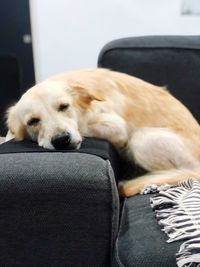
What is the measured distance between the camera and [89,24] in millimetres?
2422

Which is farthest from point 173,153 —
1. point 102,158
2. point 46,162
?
point 46,162

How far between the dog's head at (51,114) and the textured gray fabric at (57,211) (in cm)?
26

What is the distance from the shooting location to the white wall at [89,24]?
2.37 meters

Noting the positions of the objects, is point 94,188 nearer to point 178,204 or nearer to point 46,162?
point 46,162

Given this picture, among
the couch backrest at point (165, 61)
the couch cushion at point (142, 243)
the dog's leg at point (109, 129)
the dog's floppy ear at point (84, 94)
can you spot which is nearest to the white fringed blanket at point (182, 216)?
the couch cushion at point (142, 243)

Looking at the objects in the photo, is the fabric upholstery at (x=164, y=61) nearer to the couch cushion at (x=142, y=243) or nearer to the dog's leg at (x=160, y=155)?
the dog's leg at (x=160, y=155)

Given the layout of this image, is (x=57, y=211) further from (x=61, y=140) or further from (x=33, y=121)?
(x=33, y=121)

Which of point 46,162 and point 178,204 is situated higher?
point 46,162

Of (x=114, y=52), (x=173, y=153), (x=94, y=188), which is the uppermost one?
(x=114, y=52)

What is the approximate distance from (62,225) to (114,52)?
971 millimetres

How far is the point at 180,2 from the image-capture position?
2.32 m

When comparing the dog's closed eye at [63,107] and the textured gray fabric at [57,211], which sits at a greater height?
the dog's closed eye at [63,107]

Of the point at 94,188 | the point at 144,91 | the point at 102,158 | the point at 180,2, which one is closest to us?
the point at 94,188

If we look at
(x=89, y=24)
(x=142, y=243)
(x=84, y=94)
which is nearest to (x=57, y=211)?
(x=142, y=243)
